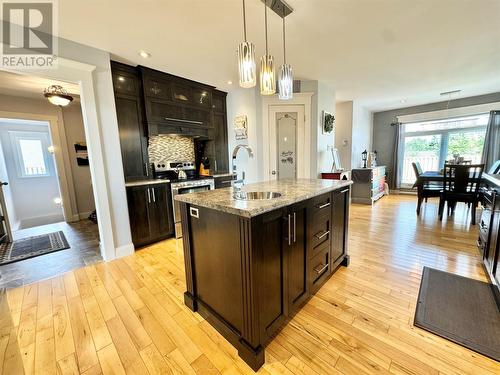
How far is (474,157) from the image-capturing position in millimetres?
5148

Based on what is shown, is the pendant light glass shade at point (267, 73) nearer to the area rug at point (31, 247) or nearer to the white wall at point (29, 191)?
the area rug at point (31, 247)

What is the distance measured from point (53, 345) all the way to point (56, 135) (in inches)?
167

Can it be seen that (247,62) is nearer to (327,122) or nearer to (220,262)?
(220,262)

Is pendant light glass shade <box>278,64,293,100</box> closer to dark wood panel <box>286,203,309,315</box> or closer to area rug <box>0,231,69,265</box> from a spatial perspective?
dark wood panel <box>286,203,309,315</box>

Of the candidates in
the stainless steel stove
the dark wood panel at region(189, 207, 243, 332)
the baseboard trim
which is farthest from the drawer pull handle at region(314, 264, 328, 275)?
the baseboard trim

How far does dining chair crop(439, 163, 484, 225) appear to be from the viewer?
3344 millimetres

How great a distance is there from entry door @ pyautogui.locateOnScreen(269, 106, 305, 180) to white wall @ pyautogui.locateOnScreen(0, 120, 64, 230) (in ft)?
15.9

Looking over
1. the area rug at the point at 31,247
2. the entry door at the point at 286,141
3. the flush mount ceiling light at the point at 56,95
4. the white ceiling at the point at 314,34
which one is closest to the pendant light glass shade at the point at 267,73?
the white ceiling at the point at 314,34

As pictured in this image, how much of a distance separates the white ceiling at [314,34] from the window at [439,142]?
2.03m

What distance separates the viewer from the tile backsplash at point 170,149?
3457 mm

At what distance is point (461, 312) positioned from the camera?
1562 millimetres

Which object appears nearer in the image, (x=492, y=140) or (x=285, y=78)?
(x=285, y=78)

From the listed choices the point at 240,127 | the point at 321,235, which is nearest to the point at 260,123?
the point at 240,127

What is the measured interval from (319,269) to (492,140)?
6081 millimetres
